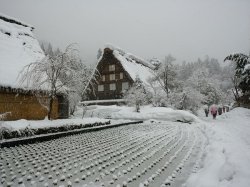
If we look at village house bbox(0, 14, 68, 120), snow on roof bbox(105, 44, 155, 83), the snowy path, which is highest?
snow on roof bbox(105, 44, 155, 83)

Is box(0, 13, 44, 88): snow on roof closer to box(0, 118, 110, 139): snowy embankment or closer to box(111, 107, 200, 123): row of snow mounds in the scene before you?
box(0, 118, 110, 139): snowy embankment

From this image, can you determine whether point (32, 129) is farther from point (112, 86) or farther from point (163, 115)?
point (112, 86)

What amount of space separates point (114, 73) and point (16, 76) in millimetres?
24319

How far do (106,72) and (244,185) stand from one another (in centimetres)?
3562

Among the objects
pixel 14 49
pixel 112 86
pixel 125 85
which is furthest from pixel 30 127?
pixel 112 86

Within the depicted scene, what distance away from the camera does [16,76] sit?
43.6 feet

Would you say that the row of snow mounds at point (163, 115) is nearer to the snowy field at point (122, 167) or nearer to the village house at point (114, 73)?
the village house at point (114, 73)

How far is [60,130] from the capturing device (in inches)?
423

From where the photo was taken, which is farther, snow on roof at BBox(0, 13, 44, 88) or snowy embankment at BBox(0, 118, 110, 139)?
snow on roof at BBox(0, 13, 44, 88)

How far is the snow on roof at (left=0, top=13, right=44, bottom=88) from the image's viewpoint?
13084 millimetres

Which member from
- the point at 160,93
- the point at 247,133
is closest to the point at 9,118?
the point at 247,133

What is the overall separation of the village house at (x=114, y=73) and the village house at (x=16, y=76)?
55.9 ft

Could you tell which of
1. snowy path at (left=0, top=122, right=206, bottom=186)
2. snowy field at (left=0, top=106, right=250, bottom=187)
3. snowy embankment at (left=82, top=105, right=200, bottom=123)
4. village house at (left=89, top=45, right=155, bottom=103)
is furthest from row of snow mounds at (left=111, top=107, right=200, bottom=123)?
snowy path at (left=0, top=122, right=206, bottom=186)

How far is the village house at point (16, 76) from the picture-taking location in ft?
42.2
